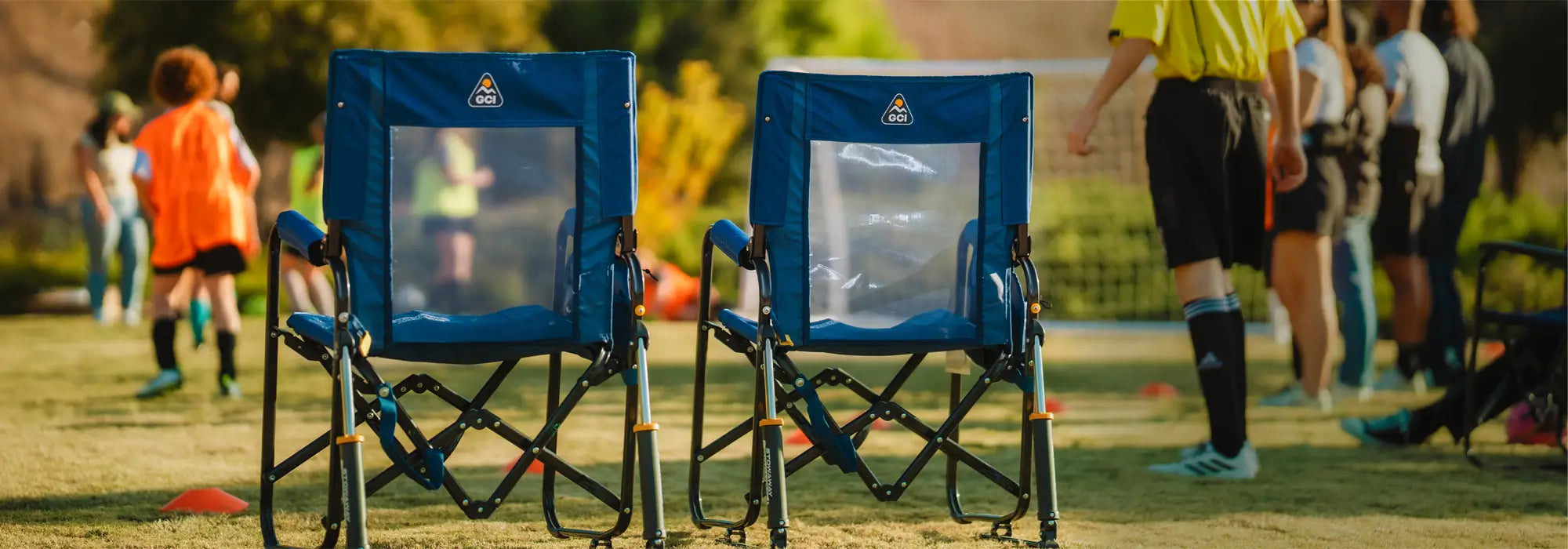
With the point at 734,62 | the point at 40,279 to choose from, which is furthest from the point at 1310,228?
the point at 734,62

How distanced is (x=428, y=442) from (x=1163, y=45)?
2382 millimetres

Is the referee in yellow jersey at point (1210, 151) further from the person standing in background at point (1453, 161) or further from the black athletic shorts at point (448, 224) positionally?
the person standing in background at point (1453, 161)

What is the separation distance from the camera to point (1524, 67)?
48.2 feet

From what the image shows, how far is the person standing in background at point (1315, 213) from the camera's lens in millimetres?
6172

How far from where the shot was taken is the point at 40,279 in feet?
45.1

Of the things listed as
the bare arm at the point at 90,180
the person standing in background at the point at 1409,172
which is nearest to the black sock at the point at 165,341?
the bare arm at the point at 90,180

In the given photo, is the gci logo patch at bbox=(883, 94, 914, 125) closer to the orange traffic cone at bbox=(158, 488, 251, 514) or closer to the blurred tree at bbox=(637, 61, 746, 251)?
the orange traffic cone at bbox=(158, 488, 251, 514)

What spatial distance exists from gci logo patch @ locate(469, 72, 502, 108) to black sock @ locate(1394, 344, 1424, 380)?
16.4ft

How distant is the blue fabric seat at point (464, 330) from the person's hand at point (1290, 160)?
2344 mm

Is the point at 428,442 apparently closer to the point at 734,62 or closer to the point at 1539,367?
the point at 1539,367

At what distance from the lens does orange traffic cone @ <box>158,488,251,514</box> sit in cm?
394

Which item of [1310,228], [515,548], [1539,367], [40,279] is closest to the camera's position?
[515,548]

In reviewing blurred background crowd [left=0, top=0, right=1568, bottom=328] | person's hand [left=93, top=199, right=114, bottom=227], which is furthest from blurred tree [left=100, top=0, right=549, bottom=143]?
person's hand [left=93, top=199, right=114, bottom=227]

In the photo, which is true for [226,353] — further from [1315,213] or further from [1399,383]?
[1399,383]
